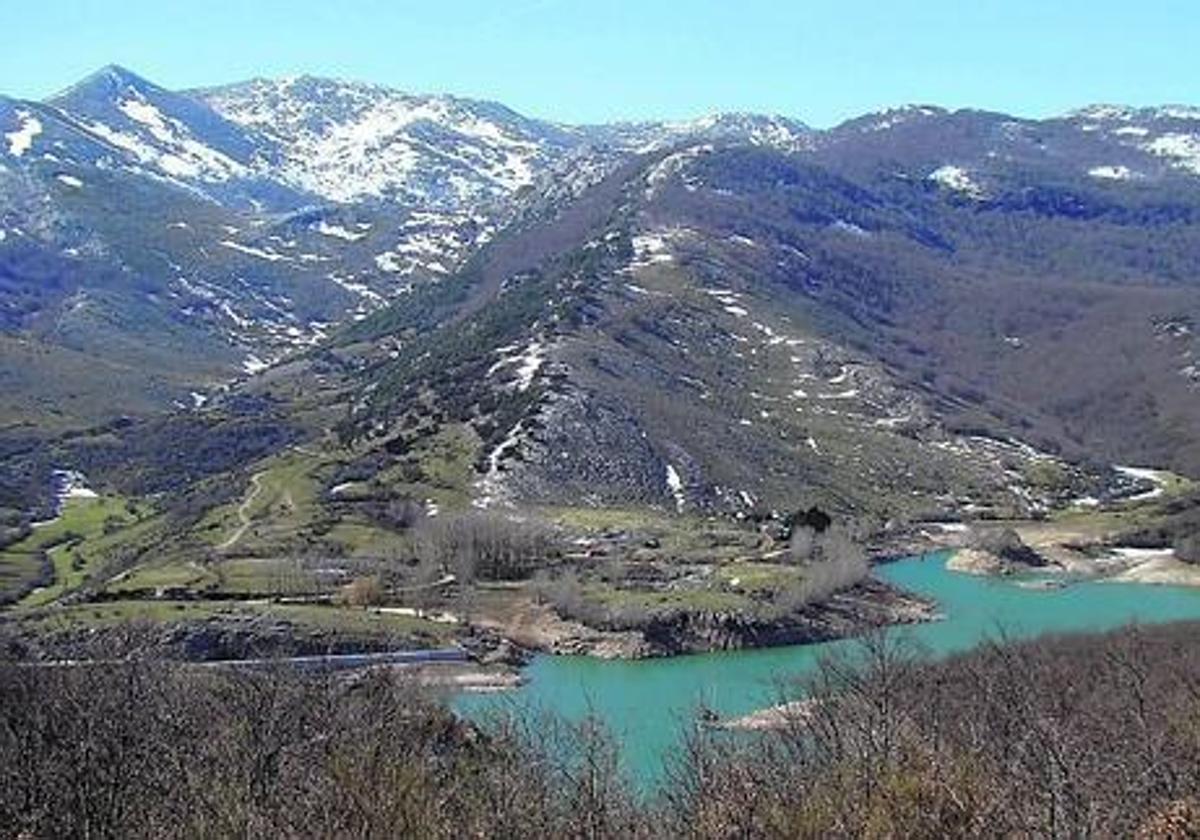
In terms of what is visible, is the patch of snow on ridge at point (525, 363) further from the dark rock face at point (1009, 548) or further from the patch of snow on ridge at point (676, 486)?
the dark rock face at point (1009, 548)

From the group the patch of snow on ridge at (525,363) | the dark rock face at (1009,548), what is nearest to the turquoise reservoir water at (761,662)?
the dark rock face at (1009,548)

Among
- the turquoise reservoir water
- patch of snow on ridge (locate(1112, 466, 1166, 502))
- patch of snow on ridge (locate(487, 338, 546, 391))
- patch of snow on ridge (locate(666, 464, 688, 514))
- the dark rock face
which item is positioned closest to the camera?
the turquoise reservoir water

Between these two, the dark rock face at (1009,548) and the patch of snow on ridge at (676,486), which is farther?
the patch of snow on ridge at (676,486)

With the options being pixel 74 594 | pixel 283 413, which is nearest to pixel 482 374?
pixel 283 413

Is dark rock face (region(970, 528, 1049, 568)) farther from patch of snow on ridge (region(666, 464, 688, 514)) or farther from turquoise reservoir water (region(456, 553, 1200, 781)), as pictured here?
patch of snow on ridge (region(666, 464, 688, 514))

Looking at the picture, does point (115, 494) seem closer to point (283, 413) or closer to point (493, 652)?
point (283, 413)

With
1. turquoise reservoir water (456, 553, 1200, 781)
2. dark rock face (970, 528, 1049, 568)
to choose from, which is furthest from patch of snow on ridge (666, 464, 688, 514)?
dark rock face (970, 528, 1049, 568)
